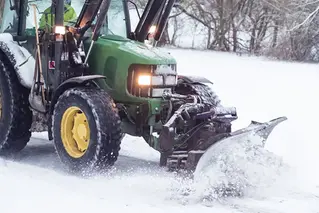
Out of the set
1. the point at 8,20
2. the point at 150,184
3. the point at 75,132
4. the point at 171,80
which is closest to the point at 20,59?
the point at 8,20

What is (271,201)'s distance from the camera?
597 centimetres

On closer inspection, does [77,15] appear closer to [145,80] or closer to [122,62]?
[122,62]

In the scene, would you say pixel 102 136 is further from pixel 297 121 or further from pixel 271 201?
pixel 297 121

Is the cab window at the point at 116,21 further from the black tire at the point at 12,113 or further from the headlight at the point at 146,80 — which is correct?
the black tire at the point at 12,113

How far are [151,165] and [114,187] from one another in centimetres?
137

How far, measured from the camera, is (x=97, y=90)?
273 inches

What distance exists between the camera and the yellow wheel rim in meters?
6.97

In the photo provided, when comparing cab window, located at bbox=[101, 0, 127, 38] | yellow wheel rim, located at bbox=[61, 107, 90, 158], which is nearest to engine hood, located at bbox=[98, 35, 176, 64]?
cab window, located at bbox=[101, 0, 127, 38]

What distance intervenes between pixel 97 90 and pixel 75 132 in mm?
536

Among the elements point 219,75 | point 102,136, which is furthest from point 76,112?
point 219,75

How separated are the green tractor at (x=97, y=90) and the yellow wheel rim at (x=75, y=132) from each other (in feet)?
0.04

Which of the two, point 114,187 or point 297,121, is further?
point 297,121

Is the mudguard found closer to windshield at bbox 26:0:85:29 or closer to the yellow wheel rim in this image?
windshield at bbox 26:0:85:29

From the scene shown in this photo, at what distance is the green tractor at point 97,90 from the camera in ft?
22.0
